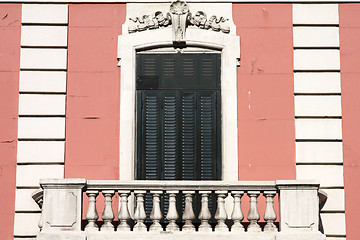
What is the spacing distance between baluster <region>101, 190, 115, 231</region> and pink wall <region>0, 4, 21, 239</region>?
2216 millimetres

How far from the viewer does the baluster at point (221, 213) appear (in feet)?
53.8

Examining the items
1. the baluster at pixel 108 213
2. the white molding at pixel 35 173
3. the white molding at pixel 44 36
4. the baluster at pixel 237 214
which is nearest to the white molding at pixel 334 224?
the baluster at pixel 237 214

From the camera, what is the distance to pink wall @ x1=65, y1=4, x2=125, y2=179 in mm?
18125

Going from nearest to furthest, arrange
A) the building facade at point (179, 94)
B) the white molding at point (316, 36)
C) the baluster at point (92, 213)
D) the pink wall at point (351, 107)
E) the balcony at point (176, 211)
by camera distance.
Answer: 1. the balcony at point (176, 211)
2. the baluster at point (92, 213)
3. the pink wall at point (351, 107)
4. the building facade at point (179, 94)
5. the white molding at point (316, 36)

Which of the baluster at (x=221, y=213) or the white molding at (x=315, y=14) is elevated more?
the white molding at (x=315, y=14)

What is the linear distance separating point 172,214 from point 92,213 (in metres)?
1.26

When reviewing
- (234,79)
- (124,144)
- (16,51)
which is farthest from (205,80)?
(16,51)

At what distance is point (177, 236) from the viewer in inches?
640

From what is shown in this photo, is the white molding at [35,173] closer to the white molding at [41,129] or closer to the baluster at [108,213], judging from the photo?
the white molding at [41,129]

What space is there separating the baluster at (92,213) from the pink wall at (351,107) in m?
4.41

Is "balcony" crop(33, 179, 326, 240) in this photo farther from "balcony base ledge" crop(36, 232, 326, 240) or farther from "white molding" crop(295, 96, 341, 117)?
"white molding" crop(295, 96, 341, 117)

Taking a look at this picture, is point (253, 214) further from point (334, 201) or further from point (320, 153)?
point (320, 153)

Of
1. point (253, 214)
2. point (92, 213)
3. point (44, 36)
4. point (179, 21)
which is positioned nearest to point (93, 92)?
point (44, 36)

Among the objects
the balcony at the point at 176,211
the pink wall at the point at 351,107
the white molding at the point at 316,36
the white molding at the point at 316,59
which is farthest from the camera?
the white molding at the point at 316,36
